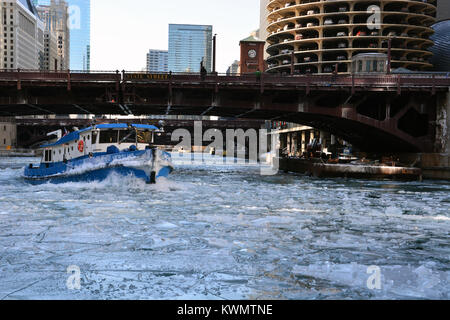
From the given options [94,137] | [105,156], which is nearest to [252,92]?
[94,137]

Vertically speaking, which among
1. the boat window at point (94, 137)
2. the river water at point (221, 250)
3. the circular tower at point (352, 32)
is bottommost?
the river water at point (221, 250)

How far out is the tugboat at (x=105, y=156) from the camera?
28.7 meters

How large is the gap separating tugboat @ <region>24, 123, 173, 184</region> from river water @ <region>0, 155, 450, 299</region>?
22.7 ft

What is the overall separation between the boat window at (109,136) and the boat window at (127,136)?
1.10 feet

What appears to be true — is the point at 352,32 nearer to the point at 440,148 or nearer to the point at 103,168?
the point at 440,148

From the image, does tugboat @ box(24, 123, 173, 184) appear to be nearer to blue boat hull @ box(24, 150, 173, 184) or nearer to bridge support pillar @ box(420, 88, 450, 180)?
blue boat hull @ box(24, 150, 173, 184)

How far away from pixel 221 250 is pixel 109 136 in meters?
21.5

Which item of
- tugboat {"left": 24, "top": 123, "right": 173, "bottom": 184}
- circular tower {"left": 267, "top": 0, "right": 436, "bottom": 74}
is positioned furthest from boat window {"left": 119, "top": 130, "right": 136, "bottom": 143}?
circular tower {"left": 267, "top": 0, "right": 436, "bottom": 74}

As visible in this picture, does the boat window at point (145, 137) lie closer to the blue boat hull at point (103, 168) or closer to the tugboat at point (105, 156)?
the tugboat at point (105, 156)

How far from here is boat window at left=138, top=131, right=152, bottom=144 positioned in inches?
1241

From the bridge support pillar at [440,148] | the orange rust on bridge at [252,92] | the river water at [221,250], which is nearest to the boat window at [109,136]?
the river water at [221,250]

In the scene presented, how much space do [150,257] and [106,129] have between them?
21739 millimetres

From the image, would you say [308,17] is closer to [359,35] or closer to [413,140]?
[359,35]

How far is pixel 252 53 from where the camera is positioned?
456 feet
